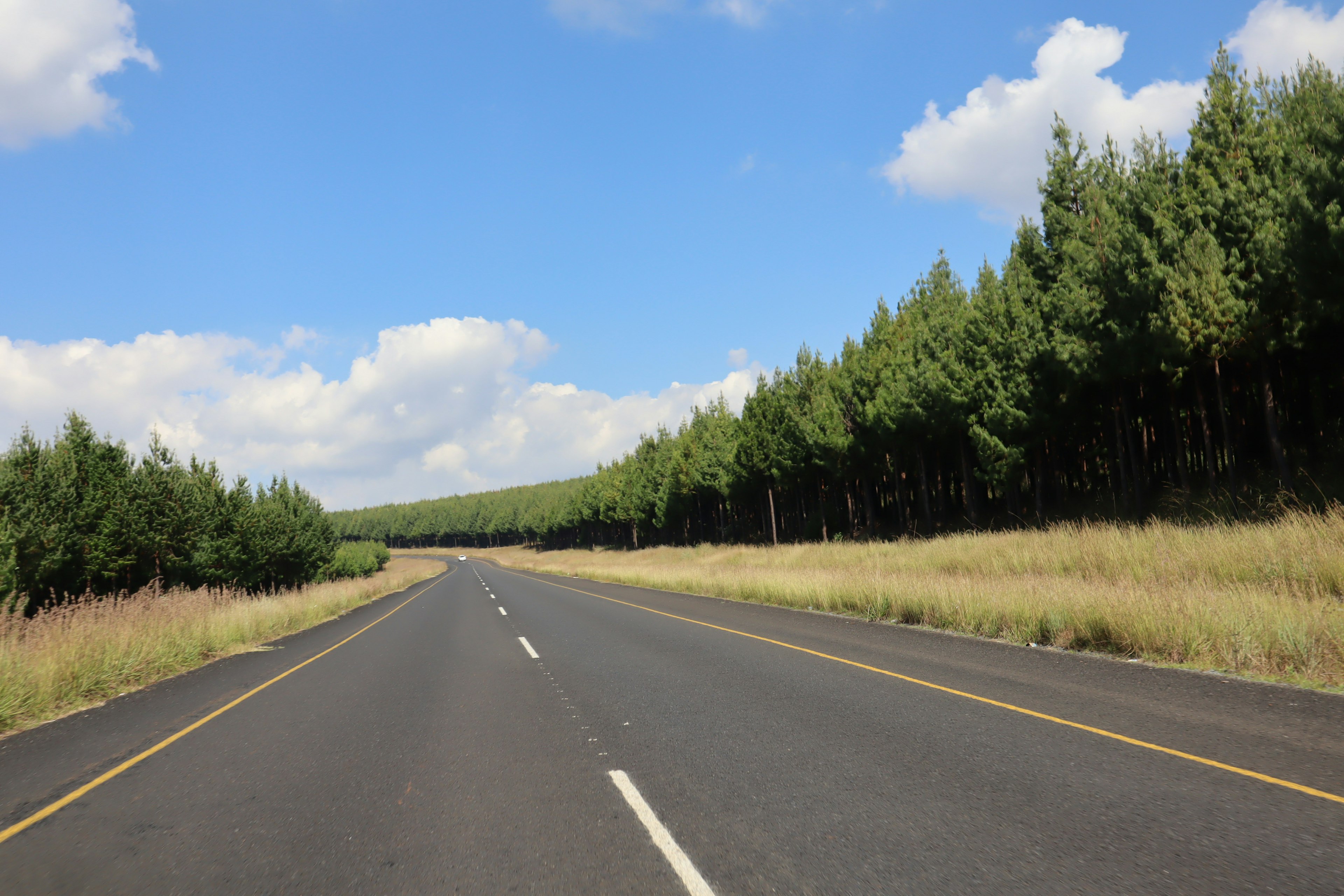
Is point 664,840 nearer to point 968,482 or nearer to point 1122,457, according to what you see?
point 1122,457

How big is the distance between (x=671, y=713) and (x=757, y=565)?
2468 centimetres

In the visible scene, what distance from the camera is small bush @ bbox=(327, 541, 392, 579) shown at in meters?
62.5

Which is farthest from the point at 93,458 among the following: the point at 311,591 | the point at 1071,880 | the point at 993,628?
the point at 1071,880

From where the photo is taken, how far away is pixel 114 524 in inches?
1177

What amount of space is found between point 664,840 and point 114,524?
35.8 m

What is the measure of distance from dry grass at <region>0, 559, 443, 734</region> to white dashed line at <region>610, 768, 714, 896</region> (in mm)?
7958

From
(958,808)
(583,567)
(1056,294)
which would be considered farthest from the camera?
(583,567)

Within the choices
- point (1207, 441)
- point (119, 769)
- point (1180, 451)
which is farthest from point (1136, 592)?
point (1180, 451)

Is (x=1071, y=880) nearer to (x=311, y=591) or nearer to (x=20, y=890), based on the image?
(x=20, y=890)

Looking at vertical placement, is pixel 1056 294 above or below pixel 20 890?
above

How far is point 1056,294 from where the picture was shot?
1057 inches

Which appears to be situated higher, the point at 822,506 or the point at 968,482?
the point at 968,482

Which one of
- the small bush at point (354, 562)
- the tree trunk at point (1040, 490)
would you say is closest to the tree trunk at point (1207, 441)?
the tree trunk at point (1040, 490)

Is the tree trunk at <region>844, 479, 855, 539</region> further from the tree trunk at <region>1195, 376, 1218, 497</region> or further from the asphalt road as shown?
the asphalt road
